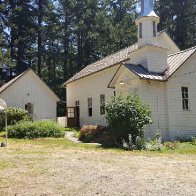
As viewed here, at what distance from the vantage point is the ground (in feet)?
29.4

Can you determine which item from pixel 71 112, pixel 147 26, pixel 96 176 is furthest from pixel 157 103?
pixel 71 112

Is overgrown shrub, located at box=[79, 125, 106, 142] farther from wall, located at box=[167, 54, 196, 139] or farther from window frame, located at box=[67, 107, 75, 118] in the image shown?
window frame, located at box=[67, 107, 75, 118]

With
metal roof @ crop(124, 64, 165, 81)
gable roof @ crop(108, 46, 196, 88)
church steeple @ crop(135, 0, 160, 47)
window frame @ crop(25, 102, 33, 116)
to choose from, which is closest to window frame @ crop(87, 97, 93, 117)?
window frame @ crop(25, 102, 33, 116)

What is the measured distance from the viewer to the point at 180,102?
25094 millimetres

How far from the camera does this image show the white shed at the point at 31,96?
115ft

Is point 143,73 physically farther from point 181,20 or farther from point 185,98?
point 181,20

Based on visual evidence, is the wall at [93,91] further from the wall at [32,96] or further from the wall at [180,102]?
the wall at [180,102]

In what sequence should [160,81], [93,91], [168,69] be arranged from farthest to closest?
[93,91], [168,69], [160,81]

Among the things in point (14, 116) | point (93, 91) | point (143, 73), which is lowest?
point (14, 116)

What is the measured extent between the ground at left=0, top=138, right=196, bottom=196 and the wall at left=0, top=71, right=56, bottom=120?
20054 millimetres

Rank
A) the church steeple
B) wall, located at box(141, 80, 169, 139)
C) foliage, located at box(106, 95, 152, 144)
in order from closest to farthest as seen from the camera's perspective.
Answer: foliage, located at box(106, 95, 152, 144) → wall, located at box(141, 80, 169, 139) → the church steeple

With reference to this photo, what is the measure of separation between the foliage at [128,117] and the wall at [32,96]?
16.3m

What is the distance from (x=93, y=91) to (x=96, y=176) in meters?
23.3

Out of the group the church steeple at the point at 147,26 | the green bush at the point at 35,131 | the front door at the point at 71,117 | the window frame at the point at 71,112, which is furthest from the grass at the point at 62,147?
the window frame at the point at 71,112
